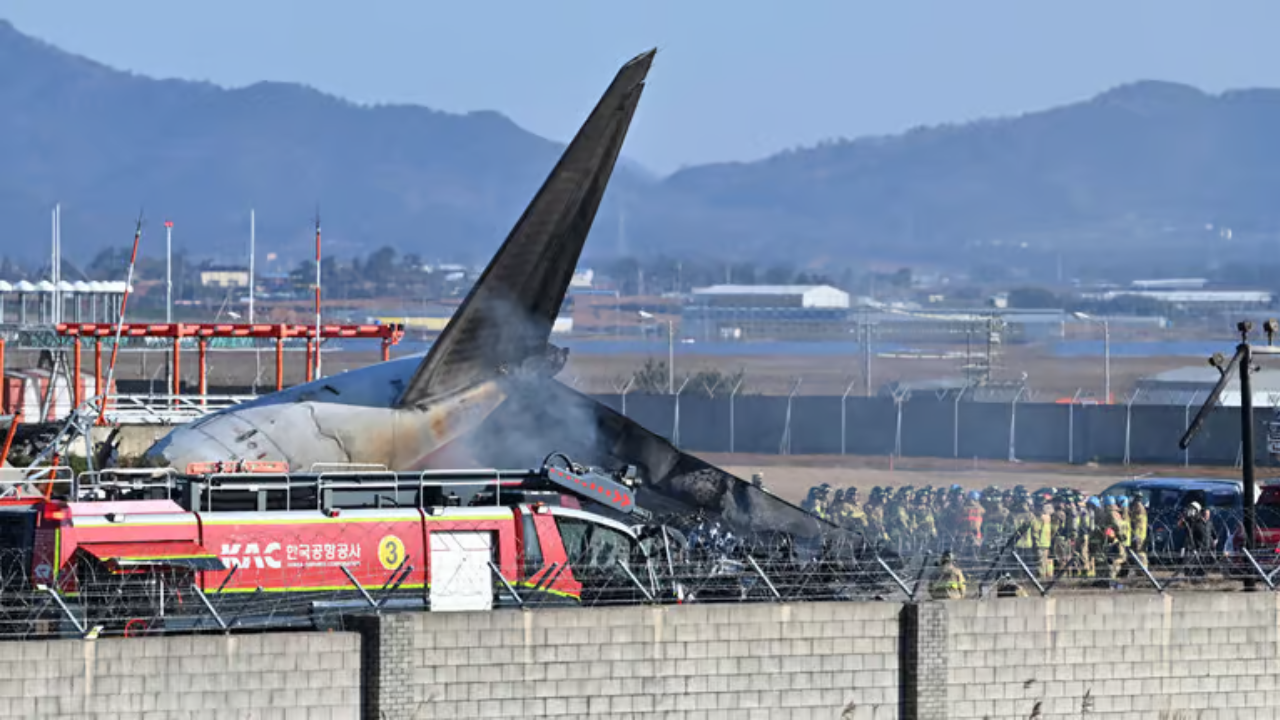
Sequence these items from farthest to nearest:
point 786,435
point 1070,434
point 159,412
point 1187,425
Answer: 1. point 786,435
2. point 1070,434
3. point 1187,425
4. point 159,412

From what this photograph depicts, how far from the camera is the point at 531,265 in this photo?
1363 inches

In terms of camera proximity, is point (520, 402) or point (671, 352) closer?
point (520, 402)

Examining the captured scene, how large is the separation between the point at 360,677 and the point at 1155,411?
44.6m

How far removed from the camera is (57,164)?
192 meters

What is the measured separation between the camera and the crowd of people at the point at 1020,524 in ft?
91.7

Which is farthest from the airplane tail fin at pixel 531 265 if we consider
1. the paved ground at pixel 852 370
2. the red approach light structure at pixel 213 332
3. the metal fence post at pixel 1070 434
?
the metal fence post at pixel 1070 434

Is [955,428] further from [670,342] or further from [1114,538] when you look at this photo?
[1114,538]

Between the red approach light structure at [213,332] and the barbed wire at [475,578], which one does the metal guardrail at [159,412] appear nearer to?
the red approach light structure at [213,332]

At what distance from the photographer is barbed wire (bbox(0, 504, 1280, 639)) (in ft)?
73.0

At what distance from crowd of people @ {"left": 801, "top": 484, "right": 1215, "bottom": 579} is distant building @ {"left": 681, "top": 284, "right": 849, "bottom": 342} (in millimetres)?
22776

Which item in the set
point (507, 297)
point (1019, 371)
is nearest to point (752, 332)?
point (1019, 371)

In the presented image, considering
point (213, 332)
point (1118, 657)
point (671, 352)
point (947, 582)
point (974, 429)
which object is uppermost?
point (213, 332)

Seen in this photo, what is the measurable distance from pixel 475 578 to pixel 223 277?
109345 millimetres

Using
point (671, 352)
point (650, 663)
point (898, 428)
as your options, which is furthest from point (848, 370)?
point (650, 663)
